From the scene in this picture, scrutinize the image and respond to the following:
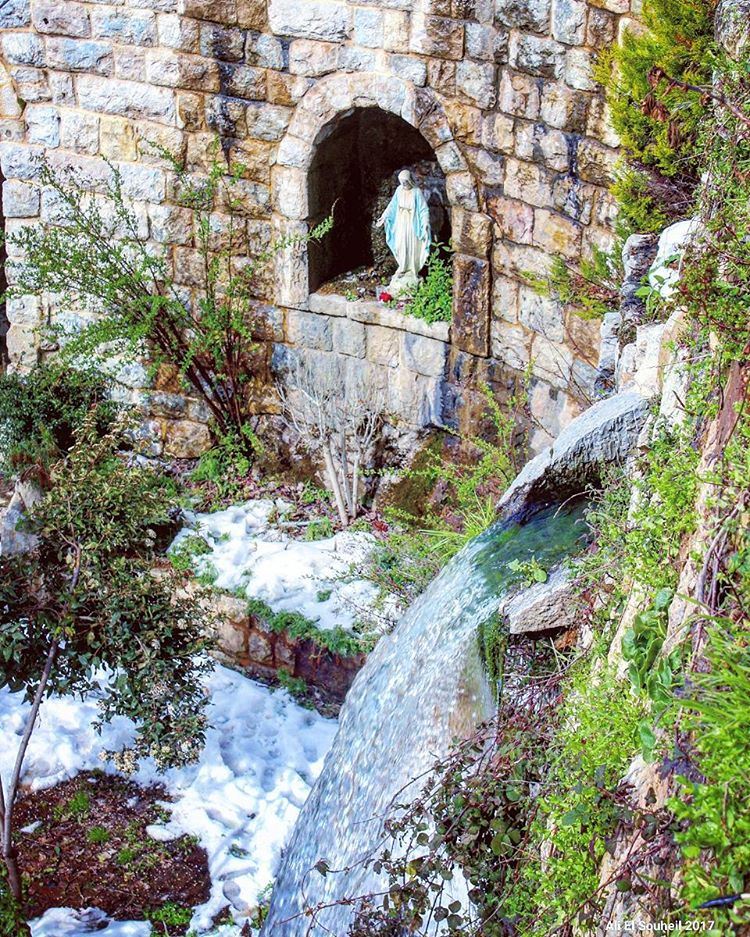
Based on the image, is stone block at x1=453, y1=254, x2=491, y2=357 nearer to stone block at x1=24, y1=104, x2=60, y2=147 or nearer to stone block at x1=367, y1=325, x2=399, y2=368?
stone block at x1=367, y1=325, x2=399, y2=368

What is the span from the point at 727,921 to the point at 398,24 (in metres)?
5.16

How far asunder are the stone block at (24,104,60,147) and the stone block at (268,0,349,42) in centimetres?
162

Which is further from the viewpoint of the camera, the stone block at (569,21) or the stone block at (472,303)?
the stone block at (472,303)

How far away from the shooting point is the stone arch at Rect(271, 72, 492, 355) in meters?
6.02

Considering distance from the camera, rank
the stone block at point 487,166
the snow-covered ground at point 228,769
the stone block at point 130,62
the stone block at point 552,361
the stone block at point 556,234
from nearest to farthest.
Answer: the snow-covered ground at point 228,769 < the stone block at point 556,234 < the stone block at point 552,361 < the stone block at point 487,166 < the stone block at point 130,62

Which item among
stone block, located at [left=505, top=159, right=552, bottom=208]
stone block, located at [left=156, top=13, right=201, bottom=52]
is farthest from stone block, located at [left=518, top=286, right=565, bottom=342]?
stone block, located at [left=156, top=13, right=201, bottom=52]

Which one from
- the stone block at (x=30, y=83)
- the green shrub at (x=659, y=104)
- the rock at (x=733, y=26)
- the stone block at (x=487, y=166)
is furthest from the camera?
the stone block at (x=30, y=83)

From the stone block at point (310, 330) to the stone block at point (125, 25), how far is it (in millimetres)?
1838

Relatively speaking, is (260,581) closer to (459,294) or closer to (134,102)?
(459,294)

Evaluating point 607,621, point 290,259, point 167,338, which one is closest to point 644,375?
point 607,621

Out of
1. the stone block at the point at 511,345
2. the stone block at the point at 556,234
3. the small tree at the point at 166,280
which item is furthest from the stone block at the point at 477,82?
the small tree at the point at 166,280

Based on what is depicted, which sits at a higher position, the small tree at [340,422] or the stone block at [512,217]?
the stone block at [512,217]

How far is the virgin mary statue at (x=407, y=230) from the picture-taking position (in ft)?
21.5

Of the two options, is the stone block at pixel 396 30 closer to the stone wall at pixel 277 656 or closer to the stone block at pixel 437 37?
the stone block at pixel 437 37
